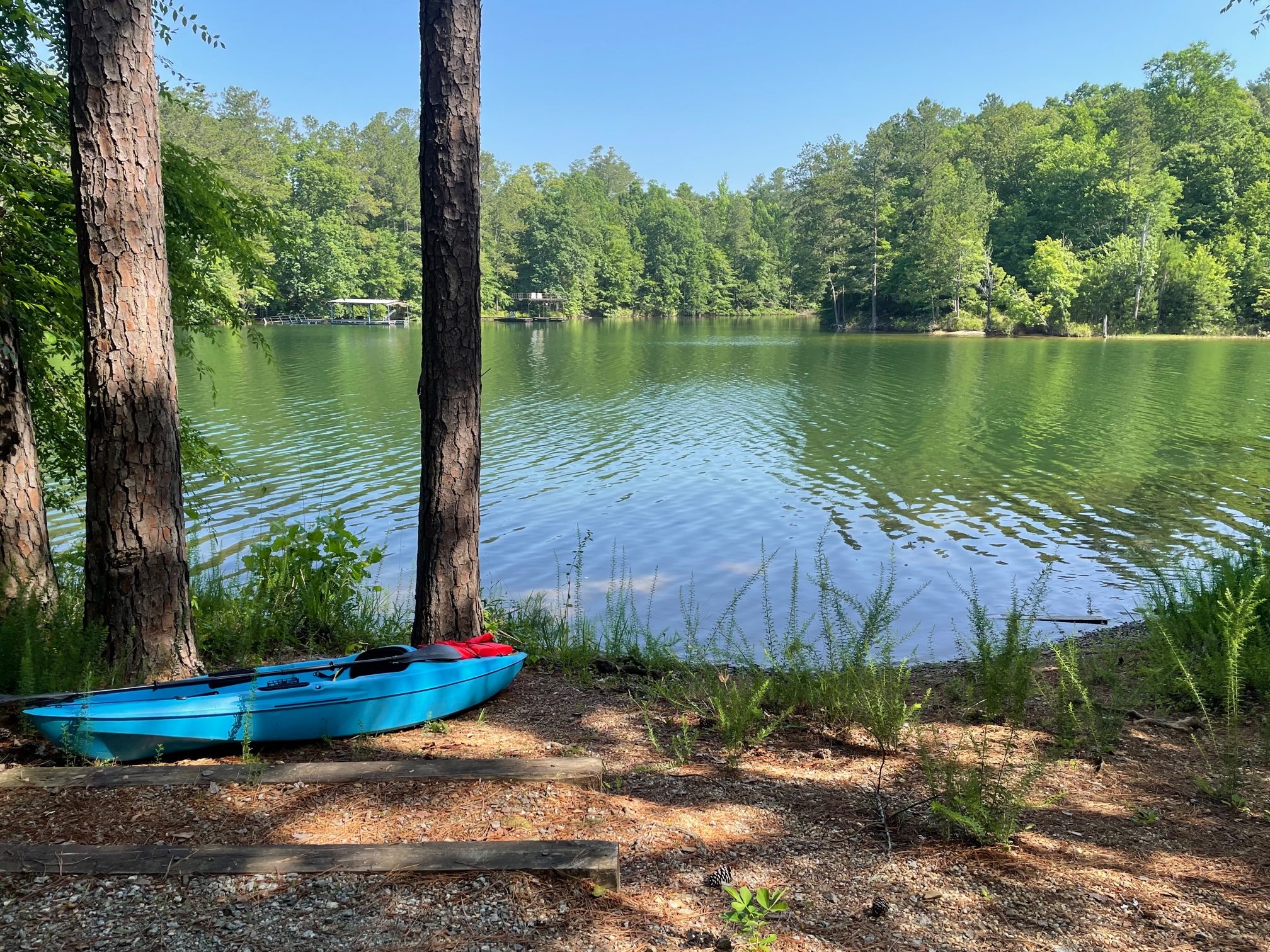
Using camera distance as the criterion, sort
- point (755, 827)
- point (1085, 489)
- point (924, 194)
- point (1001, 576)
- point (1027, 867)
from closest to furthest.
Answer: point (1027, 867), point (755, 827), point (1001, 576), point (1085, 489), point (924, 194)

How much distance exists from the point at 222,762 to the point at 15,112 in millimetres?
4800

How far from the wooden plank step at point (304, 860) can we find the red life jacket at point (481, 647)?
74.7 inches

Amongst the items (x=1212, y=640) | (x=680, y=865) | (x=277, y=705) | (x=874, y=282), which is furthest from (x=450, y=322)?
(x=874, y=282)

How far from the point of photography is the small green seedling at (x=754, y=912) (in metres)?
2.20

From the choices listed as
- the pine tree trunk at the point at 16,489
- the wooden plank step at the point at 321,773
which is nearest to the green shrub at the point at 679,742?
the wooden plank step at the point at 321,773

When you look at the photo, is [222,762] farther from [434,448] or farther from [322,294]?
[322,294]

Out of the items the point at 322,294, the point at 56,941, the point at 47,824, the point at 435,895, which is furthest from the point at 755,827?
the point at 322,294

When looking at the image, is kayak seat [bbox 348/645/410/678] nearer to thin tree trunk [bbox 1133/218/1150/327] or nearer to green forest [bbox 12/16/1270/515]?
green forest [bbox 12/16/1270/515]

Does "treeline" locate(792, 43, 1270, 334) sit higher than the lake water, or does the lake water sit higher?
"treeline" locate(792, 43, 1270, 334)

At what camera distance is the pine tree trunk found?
14.5ft

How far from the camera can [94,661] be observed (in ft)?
12.2

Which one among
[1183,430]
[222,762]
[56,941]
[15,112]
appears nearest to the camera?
[56,941]

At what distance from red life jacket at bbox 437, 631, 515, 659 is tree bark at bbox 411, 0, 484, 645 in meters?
0.29

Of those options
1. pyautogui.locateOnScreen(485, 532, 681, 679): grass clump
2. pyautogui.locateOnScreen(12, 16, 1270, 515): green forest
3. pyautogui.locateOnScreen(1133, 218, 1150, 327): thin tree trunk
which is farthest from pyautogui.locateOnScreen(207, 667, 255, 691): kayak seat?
pyautogui.locateOnScreen(1133, 218, 1150, 327): thin tree trunk
